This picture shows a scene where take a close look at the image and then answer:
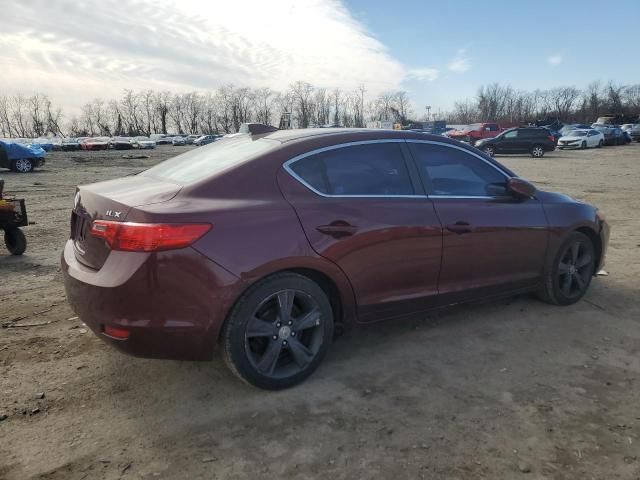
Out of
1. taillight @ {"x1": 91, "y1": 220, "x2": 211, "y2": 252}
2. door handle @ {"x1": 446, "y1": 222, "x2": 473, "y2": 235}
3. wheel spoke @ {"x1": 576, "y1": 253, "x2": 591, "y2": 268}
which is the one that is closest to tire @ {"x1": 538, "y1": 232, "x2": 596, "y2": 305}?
wheel spoke @ {"x1": 576, "y1": 253, "x2": 591, "y2": 268}

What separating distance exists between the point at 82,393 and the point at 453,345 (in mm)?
2561

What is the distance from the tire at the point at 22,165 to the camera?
21.5 metres

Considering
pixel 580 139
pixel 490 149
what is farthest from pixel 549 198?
pixel 580 139

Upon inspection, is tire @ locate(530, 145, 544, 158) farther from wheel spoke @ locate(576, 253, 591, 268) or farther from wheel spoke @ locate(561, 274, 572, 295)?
wheel spoke @ locate(561, 274, 572, 295)

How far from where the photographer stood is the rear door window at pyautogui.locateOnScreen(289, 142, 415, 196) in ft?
10.7

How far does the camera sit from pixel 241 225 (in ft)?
9.41

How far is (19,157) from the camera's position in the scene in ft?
70.3

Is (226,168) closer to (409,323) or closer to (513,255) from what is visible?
(409,323)

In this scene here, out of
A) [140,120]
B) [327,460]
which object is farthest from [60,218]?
[140,120]

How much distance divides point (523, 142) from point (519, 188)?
28339 millimetres

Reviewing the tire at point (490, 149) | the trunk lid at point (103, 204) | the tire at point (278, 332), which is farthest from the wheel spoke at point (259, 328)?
the tire at point (490, 149)

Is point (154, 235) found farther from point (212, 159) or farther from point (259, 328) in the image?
point (212, 159)

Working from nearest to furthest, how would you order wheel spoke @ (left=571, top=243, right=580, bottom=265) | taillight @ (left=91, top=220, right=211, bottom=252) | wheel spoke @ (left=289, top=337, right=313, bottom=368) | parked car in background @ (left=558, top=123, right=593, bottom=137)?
taillight @ (left=91, top=220, right=211, bottom=252)
wheel spoke @ (left=289, top=337, right=313, bottom=368)
wheel spoke @ (left=571, top=243, right=580, bottom=265)
parked car in background @ (left=558, top=123, right=593, bottom=137)

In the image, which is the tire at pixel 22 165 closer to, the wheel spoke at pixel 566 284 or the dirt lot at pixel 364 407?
the dirt lot at pixel 364 407
